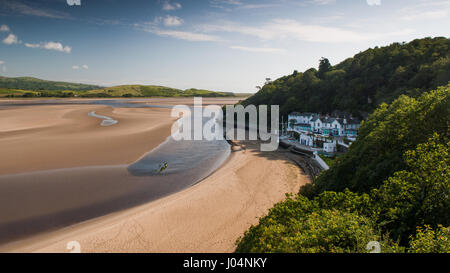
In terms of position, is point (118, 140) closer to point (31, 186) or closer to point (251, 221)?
point (31, 186)

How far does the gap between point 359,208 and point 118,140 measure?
97.6 ft

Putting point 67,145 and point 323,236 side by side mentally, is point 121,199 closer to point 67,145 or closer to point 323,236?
point 323,236

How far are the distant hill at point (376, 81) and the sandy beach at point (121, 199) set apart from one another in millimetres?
20641

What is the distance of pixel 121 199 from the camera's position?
1555cm

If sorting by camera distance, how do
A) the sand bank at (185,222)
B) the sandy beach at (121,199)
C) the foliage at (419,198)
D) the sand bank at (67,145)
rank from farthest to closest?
the sand bank at (67,145)
the sandy beach at (121,199)
the sand bank at (185,222)
the foliage at (419,198)

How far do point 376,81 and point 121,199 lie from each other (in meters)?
42.7

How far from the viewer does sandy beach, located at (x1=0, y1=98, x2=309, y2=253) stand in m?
11.5

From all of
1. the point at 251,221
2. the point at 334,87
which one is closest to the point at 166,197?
the point at 251,221

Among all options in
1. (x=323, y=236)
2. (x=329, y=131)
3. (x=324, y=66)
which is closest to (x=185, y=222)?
(x=323, y=236)

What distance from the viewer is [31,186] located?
16.6 m

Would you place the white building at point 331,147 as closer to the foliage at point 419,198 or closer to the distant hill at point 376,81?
the distant hill at point 376,81

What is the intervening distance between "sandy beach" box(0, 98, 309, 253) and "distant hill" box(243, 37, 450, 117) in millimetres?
20641

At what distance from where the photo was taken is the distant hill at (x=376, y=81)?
31320 mm

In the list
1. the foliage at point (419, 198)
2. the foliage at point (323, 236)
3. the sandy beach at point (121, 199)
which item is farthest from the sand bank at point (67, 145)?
the foliage at point (419, 198)
